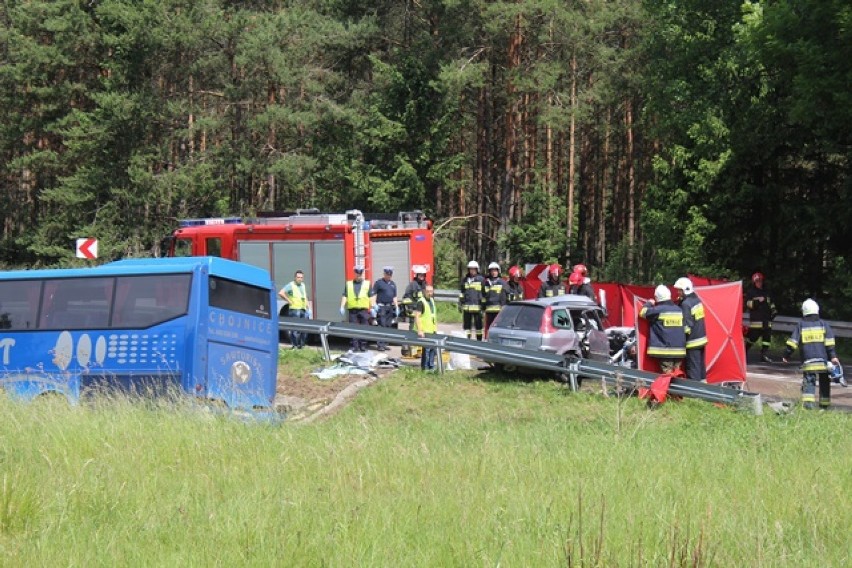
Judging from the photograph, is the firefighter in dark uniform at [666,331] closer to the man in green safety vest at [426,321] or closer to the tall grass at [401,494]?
the tall grass at [401,494]

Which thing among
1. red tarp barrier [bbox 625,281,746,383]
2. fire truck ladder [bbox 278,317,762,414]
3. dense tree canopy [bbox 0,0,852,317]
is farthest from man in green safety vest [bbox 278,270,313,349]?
dense tree canopy [bbox 0,0,852,317]

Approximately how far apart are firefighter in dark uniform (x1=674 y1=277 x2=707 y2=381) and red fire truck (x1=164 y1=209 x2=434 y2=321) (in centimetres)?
1042

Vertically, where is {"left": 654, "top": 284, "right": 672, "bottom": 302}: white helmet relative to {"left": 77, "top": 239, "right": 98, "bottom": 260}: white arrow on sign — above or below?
below

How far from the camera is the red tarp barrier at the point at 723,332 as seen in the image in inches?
607

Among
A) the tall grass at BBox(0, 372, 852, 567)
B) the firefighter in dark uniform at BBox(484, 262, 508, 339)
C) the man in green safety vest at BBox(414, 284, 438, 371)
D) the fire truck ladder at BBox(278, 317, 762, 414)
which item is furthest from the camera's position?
the firefighter in dark uniform at BBox(484, 262, 508, 339)

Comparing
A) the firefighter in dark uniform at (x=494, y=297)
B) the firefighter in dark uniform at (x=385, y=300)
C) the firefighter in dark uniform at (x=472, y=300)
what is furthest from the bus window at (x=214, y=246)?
the firefighter in dark uniform at (x=494, y=297)

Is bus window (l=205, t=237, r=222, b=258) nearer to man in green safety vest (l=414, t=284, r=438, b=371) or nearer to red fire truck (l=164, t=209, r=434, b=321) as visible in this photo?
red fire truck (l=164, t=209, r=434, b=321)

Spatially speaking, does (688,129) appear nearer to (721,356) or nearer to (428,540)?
(721,356)

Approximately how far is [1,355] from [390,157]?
2774 centimetres

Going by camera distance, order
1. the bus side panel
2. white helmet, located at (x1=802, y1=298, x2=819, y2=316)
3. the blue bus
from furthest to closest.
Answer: white helmet, located at (x1=802, y1=298, x2=819, y2=316), the bus side panel, the blue bus

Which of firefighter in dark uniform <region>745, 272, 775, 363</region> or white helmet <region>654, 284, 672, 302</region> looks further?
firefighter in dark uniform <region>745, 272, 775, 363</region>

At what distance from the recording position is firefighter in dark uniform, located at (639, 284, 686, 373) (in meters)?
14.6

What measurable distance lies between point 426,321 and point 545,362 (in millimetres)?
3311

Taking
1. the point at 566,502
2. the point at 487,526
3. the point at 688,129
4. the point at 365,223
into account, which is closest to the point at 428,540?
the point at 487,526
